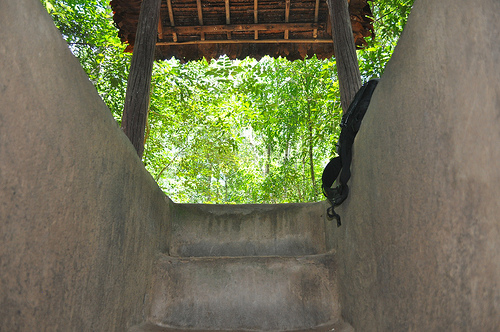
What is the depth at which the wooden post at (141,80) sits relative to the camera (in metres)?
2.89

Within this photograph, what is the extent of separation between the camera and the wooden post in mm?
2887

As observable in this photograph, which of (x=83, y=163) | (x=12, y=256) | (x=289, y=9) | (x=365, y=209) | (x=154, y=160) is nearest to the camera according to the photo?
(x=12, y=256)

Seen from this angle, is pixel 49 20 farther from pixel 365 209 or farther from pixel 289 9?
pixel 289 9

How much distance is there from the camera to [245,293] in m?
2.19

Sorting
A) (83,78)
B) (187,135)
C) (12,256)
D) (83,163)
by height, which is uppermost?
(187,135)

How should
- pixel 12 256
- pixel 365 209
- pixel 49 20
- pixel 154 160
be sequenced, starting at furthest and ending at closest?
pixel 154 160 → pixel 365 209 → pixel 49 20 → pixel 12 256

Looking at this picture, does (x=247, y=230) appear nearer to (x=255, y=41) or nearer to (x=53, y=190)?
(x=53, y=190)

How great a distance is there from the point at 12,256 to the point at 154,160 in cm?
765

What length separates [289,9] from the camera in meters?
4.52

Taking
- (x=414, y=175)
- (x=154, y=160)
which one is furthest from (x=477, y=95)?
(x=154, y=160)

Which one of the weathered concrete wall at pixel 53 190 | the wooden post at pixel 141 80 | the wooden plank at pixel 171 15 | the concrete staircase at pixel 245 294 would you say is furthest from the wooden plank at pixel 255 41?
the weathered concrete wall at pixel 53 190

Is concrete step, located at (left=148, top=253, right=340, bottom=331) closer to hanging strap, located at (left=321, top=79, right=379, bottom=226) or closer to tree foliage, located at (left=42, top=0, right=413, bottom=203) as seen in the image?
hanging strap, located at (left=321, top=79, right=379, bottom=226)

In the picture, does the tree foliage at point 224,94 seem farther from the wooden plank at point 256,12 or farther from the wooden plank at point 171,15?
the wooden plank at point 256,12

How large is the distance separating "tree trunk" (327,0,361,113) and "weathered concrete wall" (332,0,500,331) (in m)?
1.41
